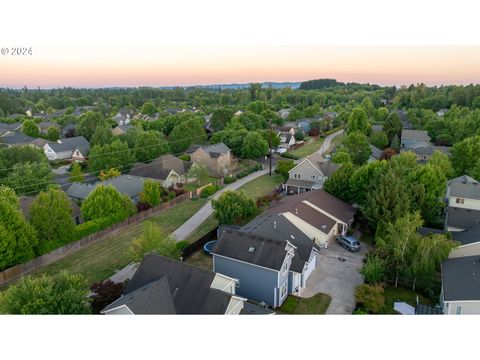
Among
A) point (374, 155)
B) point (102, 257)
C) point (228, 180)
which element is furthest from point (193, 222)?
point (374, 155)

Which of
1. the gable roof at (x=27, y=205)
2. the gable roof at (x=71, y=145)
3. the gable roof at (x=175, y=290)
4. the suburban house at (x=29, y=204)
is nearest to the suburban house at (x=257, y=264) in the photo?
the gable roof at (x=175, y=290)

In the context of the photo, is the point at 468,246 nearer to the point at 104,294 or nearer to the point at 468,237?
the point at 468,237

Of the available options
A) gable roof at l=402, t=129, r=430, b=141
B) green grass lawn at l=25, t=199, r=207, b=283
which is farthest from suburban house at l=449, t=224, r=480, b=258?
gable roof at l=402, t=129, r=430, b=141

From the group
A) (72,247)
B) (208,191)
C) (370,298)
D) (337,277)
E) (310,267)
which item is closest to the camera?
(370,298)

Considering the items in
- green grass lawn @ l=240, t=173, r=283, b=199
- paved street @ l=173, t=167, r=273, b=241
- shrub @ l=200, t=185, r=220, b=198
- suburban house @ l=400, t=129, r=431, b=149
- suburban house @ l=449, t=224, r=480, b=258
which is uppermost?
suburban house @ l=400, t=129, r=431, b=149

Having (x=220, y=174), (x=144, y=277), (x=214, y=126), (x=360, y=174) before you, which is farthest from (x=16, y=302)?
(x=214, y=126)

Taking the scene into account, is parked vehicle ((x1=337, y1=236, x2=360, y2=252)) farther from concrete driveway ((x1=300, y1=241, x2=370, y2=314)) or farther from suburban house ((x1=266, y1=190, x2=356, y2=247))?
suburban house ((x1=266, y1=190, x2=356, y2=247))
